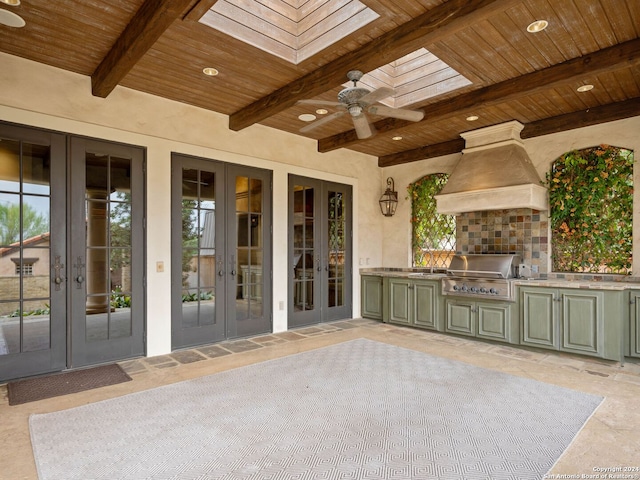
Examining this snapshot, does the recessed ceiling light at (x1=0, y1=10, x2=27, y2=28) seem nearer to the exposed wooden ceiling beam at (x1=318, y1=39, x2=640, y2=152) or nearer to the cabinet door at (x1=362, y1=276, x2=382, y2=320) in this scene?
the exposed wooden ceiling beam at (x1=318, y1=39, x2=640, y2=152)

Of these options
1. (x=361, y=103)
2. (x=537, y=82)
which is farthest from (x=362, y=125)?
(x=537, y=82)

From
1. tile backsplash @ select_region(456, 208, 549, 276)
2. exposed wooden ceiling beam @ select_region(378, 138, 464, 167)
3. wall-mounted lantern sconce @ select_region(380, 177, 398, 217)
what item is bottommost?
tile backsplash @ select_region(456, 208, 549, 276)

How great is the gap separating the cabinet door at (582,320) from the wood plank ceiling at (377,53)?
2.12 m

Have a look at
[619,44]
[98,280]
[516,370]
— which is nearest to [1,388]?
[98,280]

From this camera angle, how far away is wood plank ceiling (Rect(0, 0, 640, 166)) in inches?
106

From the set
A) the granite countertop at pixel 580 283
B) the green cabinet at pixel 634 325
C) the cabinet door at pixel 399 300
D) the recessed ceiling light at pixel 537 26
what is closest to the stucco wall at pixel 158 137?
the cabinet door at pixel 399 300

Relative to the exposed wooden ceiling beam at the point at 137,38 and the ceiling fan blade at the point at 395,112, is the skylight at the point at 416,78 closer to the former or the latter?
the ceiling fan blade at the point at 395,112

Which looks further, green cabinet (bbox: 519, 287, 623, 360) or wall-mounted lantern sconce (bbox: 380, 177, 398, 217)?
wall-mounted lantern sconce (bbox: 380, 177, 398, 217)

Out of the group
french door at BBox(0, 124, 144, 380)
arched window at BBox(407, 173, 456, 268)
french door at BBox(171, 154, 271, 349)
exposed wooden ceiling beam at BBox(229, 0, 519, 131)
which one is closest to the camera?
exposed wooden ceiling beam at BBox(229, 0, 519, 131)

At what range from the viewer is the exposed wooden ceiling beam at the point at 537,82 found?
3125 mm

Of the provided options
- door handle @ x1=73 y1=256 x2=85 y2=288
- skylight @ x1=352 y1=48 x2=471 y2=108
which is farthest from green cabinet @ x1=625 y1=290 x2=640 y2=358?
door handle @ x1=73 y1=256 x2=85 y2=288

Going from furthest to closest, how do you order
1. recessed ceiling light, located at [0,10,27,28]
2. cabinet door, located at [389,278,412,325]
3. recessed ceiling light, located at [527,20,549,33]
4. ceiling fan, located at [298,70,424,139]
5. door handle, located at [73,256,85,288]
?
cabinet door, located at [389,278,412,325] < door handle, located at [73,256,85,288] < ceiling fan, located at [298,70,424,139] < recessed ceiling light, located at [527,20,549,33] < recessed ceiling light, located at [0,10,27,28]

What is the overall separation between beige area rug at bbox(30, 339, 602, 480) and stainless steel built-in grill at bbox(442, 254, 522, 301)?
1.38 m

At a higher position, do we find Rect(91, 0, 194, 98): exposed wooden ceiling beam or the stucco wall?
Rect(91, 0, 194, 98): exposed wooden ceiling beam
